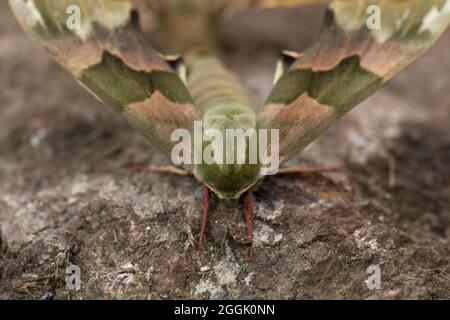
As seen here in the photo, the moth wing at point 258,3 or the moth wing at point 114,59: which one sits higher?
the moth wing at point 258,3

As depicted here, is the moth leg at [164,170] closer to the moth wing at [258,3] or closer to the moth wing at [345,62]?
the moth wing at [345,62]

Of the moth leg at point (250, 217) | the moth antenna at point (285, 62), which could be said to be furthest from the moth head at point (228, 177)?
the moth antenna at point (285, 62)

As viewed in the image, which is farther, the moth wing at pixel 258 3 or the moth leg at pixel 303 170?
the moth wing at pixel 258 3

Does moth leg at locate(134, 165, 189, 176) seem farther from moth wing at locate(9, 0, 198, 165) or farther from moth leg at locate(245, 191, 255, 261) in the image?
moth leg at locate(245, 191, 255, 261)

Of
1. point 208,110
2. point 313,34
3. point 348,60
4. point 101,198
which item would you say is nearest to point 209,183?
point 208,110

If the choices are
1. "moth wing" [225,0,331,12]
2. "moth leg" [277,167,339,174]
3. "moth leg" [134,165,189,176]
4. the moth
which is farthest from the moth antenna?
"moth wing" [225,0,331,12]

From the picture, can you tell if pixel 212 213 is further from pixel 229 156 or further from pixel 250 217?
pixel 229 156
